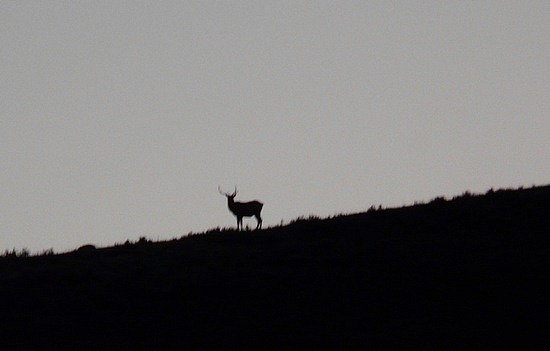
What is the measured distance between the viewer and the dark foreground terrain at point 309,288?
19250 mm

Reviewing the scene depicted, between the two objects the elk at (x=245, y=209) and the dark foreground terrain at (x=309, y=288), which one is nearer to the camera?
the dark foreground terrain at (x=309, y=288)

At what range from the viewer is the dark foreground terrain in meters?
19.2

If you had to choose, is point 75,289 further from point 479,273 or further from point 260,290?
point 479,273

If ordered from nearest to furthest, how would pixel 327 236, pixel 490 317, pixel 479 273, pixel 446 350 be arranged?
1. pixel 446 350
2. pixel 490 317
3. pixel 479 273
4. pixel 327 236

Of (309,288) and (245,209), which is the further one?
(245,209)

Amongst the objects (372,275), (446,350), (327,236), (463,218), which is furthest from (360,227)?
(446,350)

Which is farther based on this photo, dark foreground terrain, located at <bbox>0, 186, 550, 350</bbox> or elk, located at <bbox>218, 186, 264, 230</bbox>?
elk, located at <bbox>218, 186, 264, 230</bbox>

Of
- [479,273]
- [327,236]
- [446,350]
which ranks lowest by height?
[446,350]

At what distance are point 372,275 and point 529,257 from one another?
4002 mm

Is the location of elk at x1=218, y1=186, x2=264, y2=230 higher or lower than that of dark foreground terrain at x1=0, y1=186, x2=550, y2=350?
higher

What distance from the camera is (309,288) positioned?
22562 millimetres

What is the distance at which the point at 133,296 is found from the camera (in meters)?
23.0

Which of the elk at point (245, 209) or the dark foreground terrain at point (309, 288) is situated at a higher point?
the elk at point (245, 209)

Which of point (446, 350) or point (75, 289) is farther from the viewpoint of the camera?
point (75, 289)
